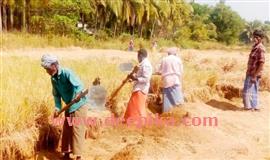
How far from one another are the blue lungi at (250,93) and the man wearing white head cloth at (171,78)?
56.0 inches

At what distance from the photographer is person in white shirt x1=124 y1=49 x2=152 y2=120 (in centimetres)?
689

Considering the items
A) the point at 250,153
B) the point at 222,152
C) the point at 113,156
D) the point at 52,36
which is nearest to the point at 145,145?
the point at 113,156

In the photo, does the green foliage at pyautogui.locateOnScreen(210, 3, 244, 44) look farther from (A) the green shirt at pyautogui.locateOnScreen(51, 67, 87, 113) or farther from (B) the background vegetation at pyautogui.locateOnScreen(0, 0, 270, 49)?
(A) the green shirt at pyautogui.locateOnScreen(51, 67, 87, 113)

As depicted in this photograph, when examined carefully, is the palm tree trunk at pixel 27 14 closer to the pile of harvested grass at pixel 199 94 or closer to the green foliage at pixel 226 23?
the pile of harvested grass at pixel 199 94

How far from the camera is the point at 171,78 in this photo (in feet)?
26.3

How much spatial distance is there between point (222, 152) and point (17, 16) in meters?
22.1

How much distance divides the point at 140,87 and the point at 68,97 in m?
1.88

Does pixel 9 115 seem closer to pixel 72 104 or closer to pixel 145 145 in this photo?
pixel 72 104

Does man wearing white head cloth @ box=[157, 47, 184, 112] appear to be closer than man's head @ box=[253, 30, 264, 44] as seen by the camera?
Result: Yes

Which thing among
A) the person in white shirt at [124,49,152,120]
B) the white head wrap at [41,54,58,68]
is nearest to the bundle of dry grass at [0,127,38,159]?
the white head wrap at [41,54,58,68]

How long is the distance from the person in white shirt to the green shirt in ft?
5.62

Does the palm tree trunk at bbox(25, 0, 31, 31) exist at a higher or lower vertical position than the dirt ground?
higher

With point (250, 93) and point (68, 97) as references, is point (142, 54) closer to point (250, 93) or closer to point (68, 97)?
point (68, 97)

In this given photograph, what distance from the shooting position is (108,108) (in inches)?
281
